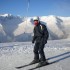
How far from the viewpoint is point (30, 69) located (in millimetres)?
6711

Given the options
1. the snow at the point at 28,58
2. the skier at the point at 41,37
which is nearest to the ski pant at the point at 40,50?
the skier at the point at 41,37

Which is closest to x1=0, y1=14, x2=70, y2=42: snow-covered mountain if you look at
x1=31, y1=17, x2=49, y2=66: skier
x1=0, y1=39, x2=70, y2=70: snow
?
x1=0, y1=39, x2=70, y2=70: snow

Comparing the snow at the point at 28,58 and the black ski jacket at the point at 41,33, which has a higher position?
the black ski jacket at the point at 41,33

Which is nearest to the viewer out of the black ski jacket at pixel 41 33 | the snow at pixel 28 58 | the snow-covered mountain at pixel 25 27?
the snow at pixel 28 58

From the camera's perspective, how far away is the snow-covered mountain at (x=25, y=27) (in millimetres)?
43875

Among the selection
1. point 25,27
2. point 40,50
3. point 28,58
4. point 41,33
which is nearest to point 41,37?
point 41,33

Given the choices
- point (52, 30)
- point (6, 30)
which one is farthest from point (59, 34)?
point (6, 30)

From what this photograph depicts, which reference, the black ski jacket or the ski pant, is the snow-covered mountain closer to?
the ski pant

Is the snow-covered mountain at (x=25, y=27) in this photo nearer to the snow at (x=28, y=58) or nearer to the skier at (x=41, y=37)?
the snow at (x=28, y=58)

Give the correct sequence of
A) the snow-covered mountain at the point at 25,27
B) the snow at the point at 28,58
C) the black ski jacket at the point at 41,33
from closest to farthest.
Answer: the snow at the point at 28,58 < the black ski jacket at the point at 41,33 < the snow-covered mountain at the point at 25,27

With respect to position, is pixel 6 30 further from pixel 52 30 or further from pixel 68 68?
pixel 68 68

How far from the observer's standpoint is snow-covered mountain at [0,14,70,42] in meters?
43.9

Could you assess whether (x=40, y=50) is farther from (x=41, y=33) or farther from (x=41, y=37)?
(x=41, y=33)

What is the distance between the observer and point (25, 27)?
154ft
